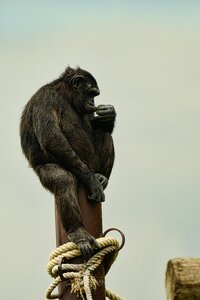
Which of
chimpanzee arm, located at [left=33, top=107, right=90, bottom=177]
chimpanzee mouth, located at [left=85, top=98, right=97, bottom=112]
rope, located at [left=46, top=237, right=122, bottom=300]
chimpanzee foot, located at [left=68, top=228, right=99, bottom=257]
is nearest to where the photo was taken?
rope, located at [left=46, top=237, right=122, bottom=300]

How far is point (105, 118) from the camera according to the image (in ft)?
20.6

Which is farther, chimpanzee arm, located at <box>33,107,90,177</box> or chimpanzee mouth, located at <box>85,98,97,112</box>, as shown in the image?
chimpanzee mouth, located at <box>85,98,97,112</box>

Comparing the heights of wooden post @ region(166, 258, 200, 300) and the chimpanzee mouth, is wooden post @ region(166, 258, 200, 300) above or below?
below

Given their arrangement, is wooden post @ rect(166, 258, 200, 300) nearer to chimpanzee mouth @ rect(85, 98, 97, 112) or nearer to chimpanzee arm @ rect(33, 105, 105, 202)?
chimpanzee arm @ rect(33, 105, 105, 202)

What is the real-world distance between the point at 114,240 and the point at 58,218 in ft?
1.58

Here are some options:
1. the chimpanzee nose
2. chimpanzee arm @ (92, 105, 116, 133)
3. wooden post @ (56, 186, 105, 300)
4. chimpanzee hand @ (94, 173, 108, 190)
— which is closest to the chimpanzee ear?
the chimpanzee nose

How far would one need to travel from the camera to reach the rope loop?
4.50 metres

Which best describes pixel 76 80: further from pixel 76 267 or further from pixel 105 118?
pixel 76 267

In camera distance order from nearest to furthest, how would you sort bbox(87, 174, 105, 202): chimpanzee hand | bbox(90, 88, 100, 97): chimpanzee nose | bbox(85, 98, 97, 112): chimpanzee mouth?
bbox(87, 174, 105, 202): chimpanzee hand
bbox(85, 98, 97, 112): chimpanzee mouth
bbox(90, 88, 100, 97): chimpanzee nose

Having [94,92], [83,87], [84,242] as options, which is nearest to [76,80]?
[83,87]

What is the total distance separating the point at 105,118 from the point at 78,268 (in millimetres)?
1987

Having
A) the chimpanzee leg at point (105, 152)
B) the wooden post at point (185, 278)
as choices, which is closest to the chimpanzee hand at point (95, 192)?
the chimpanzee leg at point (105, 152)

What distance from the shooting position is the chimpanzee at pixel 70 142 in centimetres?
497

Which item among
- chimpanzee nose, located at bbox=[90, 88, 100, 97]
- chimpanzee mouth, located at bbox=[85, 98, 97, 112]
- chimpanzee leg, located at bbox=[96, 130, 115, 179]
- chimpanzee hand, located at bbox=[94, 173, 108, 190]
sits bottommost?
chimpanzee hand, located at bbox=[94, 173, 108, 190]
